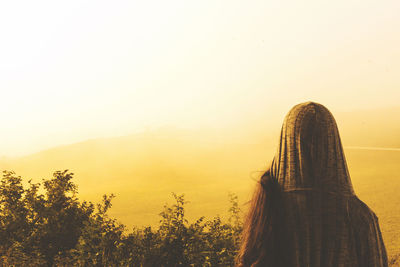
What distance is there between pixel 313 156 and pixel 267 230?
1.84ft

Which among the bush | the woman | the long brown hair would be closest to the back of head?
the woman

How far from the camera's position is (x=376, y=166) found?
92.4 meters

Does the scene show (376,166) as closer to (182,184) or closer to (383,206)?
(383,206)

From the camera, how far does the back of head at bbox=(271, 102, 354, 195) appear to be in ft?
7.56

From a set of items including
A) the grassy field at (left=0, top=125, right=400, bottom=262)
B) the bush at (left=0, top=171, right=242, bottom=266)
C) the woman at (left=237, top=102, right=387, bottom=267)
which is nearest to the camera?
the woman at (left=237, top=102, right=387, bottom=267)

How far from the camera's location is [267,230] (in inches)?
91.2

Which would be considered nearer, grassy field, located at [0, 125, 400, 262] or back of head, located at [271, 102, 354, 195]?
back of head, located at [271, 102, 354, 195]

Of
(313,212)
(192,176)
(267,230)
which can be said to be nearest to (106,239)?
(267,230)

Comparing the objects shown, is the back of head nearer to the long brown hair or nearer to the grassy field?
the long brown hair

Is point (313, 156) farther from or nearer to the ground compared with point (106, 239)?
farther from the ground

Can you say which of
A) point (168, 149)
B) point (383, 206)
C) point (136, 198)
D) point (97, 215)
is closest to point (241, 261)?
point (97, 215)

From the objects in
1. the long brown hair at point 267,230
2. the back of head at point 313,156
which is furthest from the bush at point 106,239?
the back of head at point 313,156

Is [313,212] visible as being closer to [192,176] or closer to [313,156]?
[313,156]

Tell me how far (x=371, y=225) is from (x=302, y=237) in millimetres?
447
